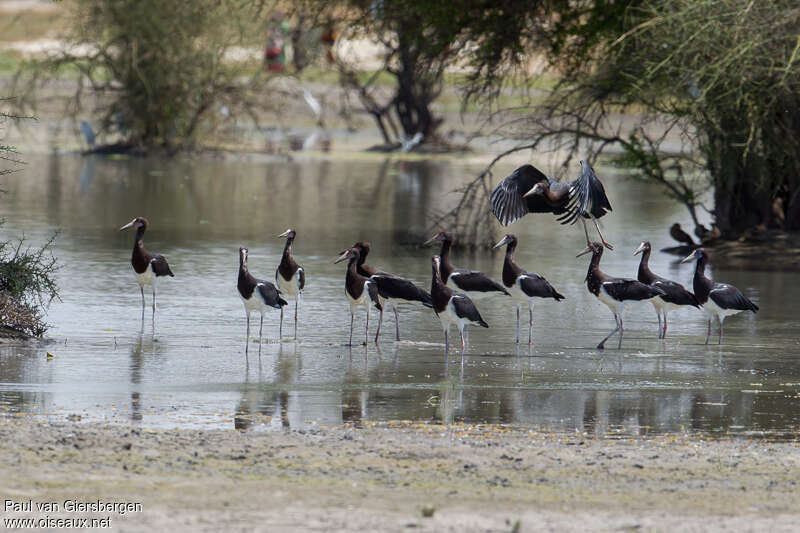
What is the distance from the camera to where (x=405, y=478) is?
7379 mm

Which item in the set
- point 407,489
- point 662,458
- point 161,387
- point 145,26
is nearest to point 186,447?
point 407,489

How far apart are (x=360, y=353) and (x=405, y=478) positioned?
4313 mm

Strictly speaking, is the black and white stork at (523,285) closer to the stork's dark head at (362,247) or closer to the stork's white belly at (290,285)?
the stork's dark head at (362,247)

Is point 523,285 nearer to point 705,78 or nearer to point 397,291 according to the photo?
point 397,291

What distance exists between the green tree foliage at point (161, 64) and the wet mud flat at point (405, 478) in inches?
1017

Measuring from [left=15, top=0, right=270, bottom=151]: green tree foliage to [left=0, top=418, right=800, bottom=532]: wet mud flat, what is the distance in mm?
25825

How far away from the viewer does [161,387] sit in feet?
32.4

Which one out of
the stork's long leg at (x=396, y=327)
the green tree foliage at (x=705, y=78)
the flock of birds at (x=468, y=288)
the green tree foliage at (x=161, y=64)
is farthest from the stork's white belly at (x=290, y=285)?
the green tree foliage at (x=161, y=64)

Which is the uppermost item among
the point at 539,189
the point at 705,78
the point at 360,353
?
the point at 705,78

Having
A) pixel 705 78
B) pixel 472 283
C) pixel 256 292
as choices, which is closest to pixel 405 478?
pixel 256 292

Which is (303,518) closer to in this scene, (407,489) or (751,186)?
(407,489)

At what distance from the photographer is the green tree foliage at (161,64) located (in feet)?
111

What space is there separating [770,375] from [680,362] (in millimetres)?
828

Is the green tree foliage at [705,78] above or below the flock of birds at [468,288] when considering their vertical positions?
above
